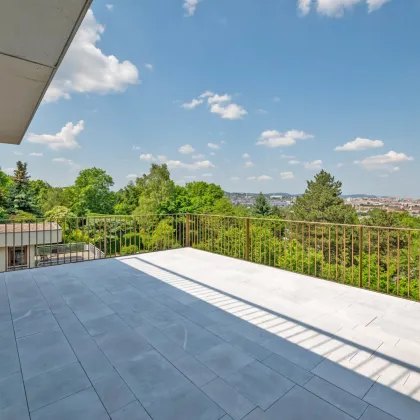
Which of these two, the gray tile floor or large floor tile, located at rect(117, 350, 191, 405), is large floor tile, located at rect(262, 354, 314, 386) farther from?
large floor tile, located at rect(117, 350, 191, 405)

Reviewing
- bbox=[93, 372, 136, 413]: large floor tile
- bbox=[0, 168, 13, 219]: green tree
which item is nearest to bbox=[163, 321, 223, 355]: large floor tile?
bbox=[93, 372, 136, 413]: large floor tile

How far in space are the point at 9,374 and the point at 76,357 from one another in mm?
368

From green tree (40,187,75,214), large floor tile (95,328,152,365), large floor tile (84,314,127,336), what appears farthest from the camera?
green tree (40,187,75,214)

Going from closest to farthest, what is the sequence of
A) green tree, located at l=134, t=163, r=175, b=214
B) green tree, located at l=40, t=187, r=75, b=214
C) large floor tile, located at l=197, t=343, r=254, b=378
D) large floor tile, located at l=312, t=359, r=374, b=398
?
1. large floor tile, located at l=312, t=359, r=374, b=398
2. large floor tile, located at l=197, t=343, r=254, b=378
3. green tree, located at l=134, t=163, r=175, b=214
4. green tree, located at l=40, t=187, r=75, b=214

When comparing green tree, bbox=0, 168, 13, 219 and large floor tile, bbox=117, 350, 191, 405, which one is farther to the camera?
→ green tree, bbox=0, 168, 13, 219

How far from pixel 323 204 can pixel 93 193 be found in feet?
68.7

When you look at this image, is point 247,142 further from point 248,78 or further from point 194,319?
point 194,319

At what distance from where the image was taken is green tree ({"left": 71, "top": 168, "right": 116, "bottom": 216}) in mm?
24188

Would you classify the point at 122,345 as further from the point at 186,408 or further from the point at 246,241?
the point at 246,241

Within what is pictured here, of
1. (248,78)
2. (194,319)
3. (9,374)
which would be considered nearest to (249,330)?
(194,319)

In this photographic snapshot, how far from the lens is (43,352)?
180 cm

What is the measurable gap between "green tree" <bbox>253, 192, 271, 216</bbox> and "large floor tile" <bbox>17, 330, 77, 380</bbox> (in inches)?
1130

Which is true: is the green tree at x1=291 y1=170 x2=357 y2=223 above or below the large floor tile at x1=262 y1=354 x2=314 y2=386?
above

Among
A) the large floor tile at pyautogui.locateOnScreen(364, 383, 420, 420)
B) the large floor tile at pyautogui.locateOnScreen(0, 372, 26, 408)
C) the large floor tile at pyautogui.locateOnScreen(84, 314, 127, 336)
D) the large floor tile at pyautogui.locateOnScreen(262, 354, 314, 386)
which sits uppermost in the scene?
the large floor tile at pyautogui.locateOnScreen(84, 314, 127, 336)
